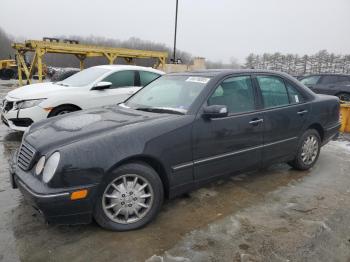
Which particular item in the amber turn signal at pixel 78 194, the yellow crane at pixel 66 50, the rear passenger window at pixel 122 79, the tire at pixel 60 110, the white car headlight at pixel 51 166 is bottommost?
the amber turn signal at pixel 78 194

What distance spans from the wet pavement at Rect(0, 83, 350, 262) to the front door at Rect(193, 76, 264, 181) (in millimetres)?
427

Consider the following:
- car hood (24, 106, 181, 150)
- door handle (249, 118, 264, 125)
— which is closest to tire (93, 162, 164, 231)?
car hood (24, 106, 181, 150)

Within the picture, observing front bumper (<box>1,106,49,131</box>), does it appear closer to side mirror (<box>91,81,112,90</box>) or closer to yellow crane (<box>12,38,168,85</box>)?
side mirror (<box>91,81,112,90</box>)

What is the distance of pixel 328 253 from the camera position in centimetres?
293

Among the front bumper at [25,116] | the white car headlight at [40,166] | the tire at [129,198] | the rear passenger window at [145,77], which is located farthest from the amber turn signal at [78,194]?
the rear passenger window at [145,77]

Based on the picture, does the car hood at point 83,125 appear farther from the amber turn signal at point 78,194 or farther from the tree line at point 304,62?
the tree line at point 304,62

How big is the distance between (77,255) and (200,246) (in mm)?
1059

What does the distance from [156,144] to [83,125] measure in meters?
0.79

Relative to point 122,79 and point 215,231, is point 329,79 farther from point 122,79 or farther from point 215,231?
point 215,231

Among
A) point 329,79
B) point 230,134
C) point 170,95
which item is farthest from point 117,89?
point 329,79

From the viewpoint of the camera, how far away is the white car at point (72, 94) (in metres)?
6.23

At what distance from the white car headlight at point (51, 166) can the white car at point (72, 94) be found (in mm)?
3620

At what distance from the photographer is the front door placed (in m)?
3.61

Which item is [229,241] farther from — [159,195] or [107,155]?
[107,155]
